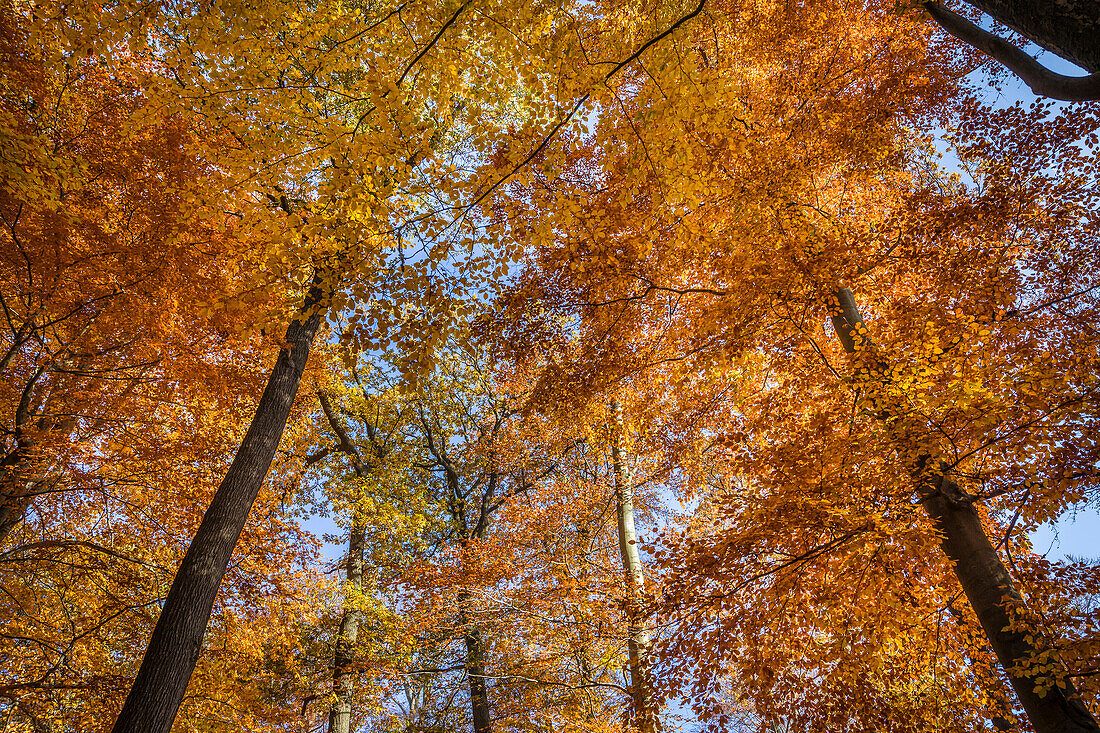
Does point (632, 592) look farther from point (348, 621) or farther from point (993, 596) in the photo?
point (348, 621)

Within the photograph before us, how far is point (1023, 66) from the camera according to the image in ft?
13.8

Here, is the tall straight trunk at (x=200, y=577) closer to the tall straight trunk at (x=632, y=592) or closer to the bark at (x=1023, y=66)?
the tall straight trunk at (x=632, y=592)

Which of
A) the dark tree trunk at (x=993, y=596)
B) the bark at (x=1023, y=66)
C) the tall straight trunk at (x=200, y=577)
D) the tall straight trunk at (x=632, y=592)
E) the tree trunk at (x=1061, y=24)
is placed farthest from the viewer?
the tall straight trunk at (x=632, y=592)

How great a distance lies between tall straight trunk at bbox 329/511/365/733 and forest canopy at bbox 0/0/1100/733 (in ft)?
0.32

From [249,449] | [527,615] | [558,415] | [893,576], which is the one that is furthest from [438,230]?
[527,615]

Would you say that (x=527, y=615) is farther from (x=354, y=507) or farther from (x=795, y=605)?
(x=354, y=507)

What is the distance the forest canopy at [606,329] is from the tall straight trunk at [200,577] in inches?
1.3

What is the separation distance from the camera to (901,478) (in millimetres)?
3992

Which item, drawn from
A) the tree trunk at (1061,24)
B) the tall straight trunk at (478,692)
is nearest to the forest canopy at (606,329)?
the tree trunk at (1061,24)

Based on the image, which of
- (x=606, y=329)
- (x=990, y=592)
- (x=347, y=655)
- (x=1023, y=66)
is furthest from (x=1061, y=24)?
(x=347, y=655)

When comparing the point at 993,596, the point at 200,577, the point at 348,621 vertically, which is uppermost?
the point at 348,621

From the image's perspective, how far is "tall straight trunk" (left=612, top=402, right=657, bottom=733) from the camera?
4.83 m

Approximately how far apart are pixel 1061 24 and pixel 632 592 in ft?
20.7

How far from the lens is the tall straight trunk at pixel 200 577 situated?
13.5 feet
